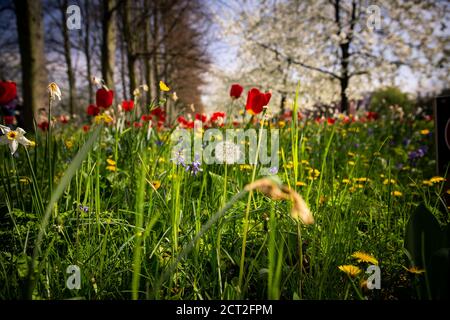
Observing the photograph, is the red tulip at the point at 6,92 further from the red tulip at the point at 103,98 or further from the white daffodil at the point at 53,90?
the red tulip at the point at 103,98

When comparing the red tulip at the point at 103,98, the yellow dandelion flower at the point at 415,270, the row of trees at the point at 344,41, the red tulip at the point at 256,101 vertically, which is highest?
the row of trees at the point at 344,41

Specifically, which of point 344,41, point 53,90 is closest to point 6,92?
point 53,90

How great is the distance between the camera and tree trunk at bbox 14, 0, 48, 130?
3719 millimetres

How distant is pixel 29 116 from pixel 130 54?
3.28 m

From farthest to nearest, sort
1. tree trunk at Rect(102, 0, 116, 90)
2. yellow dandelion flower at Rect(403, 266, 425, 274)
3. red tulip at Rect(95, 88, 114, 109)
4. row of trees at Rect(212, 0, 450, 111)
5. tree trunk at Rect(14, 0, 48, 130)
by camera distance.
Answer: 1. row of trees at Rect(212, 0, 450, 111)
2. tree trunk at Rect(102, 0, 116, 90)
3. tree trunk at Rect(14, 0, 48, 130)
4. red tulip at Rect(95, 88, 114, 109)
5. yellow dandelion flower at Rect(403, 266, 425, 274)

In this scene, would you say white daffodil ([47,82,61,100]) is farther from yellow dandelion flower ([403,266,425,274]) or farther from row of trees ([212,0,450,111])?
row of trees ([212,0,450,111])

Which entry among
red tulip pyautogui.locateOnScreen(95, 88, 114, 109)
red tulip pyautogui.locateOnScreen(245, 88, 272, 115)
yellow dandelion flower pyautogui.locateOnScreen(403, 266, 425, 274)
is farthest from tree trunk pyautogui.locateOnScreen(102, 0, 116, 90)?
yellow dandelion flower pyautogui.locateOnScreen(403, 266, 425, 274)

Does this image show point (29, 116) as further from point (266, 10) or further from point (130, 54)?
point (266, 10)

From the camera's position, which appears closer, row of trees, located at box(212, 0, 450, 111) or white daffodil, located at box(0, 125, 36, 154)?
white daffodil, located at box(0, 125, 36, 154)

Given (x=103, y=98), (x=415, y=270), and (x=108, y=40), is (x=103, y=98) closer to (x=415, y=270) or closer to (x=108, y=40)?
(x=415, y=270)

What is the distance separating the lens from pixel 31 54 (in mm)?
3846

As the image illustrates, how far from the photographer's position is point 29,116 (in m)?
3.96

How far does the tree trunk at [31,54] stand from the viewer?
3.72 metres

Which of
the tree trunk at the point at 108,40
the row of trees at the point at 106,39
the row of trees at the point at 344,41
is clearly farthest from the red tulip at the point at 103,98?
the row of trees at the point at 344,41
